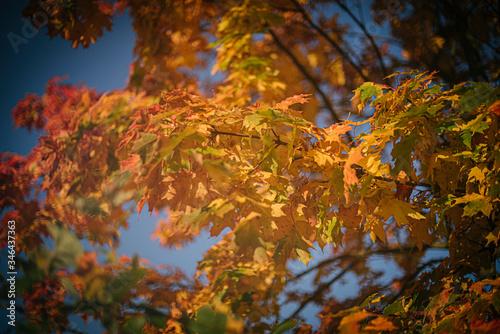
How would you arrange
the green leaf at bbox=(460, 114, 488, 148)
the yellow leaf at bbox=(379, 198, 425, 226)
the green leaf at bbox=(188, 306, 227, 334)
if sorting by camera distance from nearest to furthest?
the green leaf at bbox=(188, 306, 227, 334), the green leaf at bbox=(460, 114, 488, 148), the yellow leaf at bbox=(379, 198, 425, 226)

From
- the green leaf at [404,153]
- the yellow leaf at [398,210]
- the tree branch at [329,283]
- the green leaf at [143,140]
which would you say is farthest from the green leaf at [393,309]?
the tree branch at [329,283]

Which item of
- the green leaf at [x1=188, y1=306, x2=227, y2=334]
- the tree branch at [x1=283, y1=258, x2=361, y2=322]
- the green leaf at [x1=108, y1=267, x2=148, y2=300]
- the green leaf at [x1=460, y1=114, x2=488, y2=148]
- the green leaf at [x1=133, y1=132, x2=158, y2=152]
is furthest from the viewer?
the tree branch at [x1=283, y1=258, x2=361, y2=322]

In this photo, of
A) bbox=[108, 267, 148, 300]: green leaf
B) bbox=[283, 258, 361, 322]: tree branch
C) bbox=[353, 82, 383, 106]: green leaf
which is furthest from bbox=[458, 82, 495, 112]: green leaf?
bbox=[283, 258, 361, 322]: tree branch

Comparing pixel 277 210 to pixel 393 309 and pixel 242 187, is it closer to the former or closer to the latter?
pixel 242 187

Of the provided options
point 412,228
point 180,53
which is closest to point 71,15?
point 180,53

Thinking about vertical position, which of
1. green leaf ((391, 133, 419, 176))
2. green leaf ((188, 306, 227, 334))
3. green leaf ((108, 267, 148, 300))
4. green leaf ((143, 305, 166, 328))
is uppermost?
green leaf ((391, 133, 419, 176))

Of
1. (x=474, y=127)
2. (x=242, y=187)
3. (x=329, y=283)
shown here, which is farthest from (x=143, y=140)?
(x=329, y=283)

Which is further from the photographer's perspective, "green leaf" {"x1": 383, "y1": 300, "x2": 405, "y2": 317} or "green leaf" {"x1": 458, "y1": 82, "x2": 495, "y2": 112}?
"green leaf" {"x1": 383, "y1": 300, "x2": 405, "y2": 317}

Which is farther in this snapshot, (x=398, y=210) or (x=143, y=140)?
(x=398, y=210)

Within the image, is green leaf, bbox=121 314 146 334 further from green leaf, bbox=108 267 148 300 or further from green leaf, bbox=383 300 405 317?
green leaf, bbox=383 300 405 317

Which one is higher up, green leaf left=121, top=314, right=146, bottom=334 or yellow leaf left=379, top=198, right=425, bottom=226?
yellow leaf left=379, top=198, right=425, bottom=226

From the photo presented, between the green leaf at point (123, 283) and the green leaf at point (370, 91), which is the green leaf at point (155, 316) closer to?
the green leaf at point (123, 283)

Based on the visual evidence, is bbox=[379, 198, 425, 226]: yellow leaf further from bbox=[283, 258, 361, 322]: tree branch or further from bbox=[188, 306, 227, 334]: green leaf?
bbox=[283, 258, 361, 322]: tree branch

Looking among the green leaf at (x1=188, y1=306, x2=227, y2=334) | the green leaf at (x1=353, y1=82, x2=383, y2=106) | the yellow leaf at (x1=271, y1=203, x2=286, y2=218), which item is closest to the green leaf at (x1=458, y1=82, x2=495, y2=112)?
the green leaf at (x1=353, y1=82, x2=383, y2=106)
